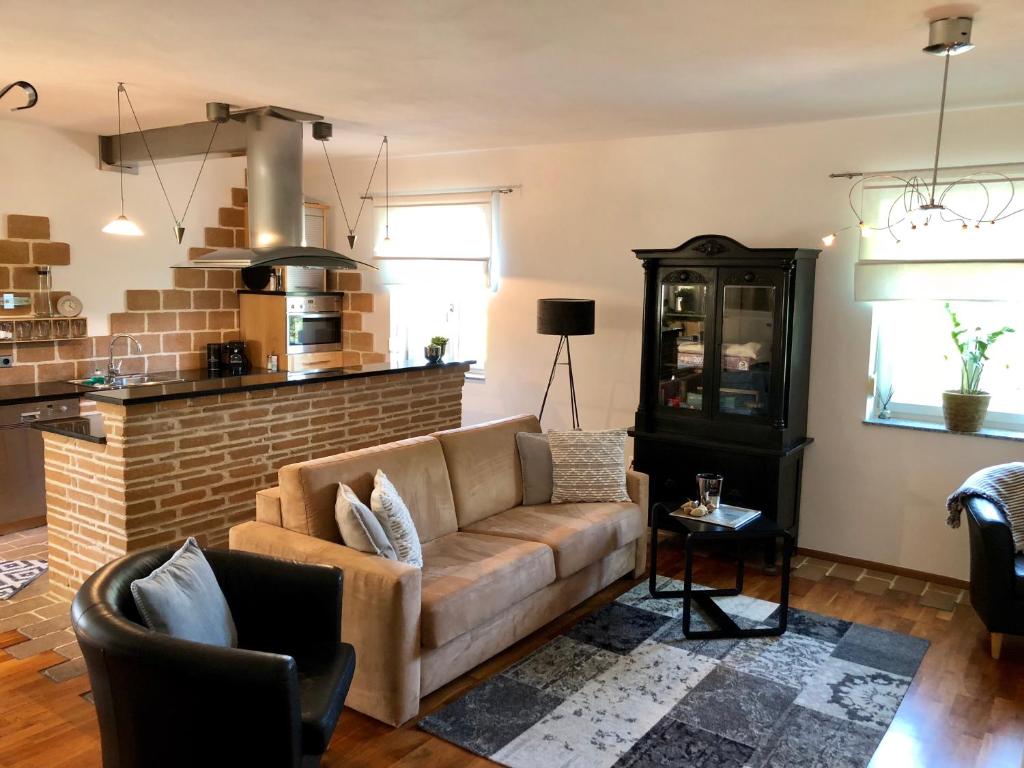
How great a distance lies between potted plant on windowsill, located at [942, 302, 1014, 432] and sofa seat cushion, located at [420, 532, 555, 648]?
97.7 inches

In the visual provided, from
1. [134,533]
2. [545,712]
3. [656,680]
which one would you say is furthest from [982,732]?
[134,533]

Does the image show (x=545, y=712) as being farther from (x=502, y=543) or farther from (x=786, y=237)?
(x=786, y=237)

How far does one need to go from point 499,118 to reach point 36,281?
10.9 ft

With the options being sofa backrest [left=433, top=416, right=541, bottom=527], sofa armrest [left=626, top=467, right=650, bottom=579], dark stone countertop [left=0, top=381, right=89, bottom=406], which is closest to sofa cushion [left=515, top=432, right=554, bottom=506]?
sofa backrest [left=433, top=416, right=541, bottom=527]

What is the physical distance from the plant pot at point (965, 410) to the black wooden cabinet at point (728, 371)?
0.77 metres

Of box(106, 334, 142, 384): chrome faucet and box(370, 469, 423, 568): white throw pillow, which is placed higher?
box(106, 334, 142, 384): chrome faucet

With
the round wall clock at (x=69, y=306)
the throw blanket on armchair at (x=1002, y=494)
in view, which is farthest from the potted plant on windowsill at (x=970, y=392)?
the round wall clock at (x=69, y=306)

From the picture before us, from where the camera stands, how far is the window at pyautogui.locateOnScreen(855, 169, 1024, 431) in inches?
169

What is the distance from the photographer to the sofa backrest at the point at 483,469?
402 centimetres

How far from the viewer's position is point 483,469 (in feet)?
13.7

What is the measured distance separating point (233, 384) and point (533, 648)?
2.04 metres

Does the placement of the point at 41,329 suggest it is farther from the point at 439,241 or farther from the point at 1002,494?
the point at 1002,494

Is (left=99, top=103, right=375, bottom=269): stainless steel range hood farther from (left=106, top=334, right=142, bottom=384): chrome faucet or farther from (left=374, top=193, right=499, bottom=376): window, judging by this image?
(left=106, top=334, right=142, bottom=384): chrome faucet

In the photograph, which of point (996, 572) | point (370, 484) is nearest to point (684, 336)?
point (996, 572)
